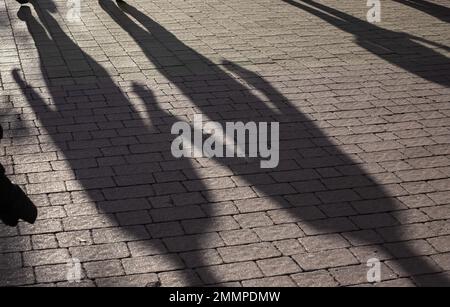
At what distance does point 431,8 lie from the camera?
12445 millimetres

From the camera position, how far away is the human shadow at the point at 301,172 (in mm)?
4996

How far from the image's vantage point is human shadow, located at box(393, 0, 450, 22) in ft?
38.9

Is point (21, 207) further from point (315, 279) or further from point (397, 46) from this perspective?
point (397, 46)

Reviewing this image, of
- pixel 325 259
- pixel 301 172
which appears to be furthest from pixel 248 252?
pixel 301 172

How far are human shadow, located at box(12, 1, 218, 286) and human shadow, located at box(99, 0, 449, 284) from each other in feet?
1.80

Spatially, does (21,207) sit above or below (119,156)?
above

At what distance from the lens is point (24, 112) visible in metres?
7.08

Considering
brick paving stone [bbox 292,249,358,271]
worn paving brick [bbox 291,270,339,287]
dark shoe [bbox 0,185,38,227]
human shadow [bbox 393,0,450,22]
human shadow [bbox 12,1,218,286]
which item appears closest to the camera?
dark shoe [bbox 0,185,38,227]

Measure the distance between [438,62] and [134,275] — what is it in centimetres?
626

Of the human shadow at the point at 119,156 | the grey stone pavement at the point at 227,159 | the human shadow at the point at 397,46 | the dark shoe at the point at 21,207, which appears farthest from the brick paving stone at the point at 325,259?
the human shadow at the point at 397,46

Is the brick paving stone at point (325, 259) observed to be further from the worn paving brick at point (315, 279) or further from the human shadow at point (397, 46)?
the human shadow at point (397, 46)

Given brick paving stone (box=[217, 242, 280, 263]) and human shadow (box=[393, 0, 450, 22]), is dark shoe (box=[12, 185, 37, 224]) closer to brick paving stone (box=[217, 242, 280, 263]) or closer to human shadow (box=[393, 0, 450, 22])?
brick paving stone (box=[217, 242, 280, 263])

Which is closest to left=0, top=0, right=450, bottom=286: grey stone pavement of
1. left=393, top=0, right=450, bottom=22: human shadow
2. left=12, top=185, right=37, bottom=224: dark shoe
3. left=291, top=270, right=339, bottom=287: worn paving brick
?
left=291, top=270, right=339, bottom=287: worn paving brick

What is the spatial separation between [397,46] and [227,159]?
4.82 metres
